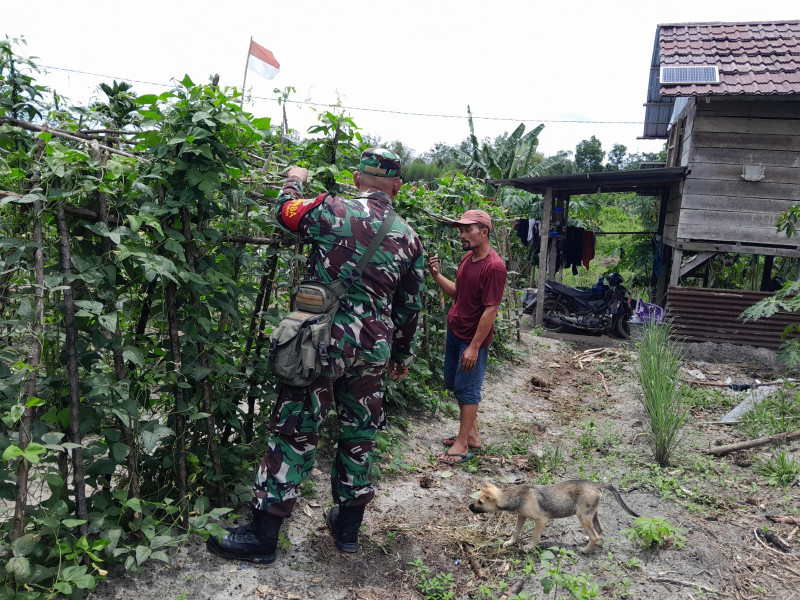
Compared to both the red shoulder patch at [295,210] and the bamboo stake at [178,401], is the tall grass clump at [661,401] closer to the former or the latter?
the red shoulder patch at [295,210]

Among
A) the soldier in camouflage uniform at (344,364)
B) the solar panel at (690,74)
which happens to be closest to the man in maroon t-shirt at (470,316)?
the soldier in camouflage uniform at (344,364)

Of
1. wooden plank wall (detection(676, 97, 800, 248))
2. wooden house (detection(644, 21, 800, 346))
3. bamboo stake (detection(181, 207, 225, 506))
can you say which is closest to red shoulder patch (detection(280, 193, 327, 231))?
bamboo stake (detection(181, 207, 225, 506))

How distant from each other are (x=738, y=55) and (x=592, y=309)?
5135 mm

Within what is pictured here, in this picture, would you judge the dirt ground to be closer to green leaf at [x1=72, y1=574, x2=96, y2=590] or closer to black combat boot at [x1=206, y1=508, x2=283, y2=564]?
black combat boot at [x1=206, y1=508, x2=283, y2=564]

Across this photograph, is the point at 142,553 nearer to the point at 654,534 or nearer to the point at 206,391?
the point at 206,391

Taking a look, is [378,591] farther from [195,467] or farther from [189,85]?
[189,85]

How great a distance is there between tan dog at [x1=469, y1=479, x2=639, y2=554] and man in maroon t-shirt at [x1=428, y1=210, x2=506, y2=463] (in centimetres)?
138

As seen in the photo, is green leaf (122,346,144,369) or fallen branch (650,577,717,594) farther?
fallen branch (650,577,717,594)

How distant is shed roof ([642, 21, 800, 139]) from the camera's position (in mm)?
9875

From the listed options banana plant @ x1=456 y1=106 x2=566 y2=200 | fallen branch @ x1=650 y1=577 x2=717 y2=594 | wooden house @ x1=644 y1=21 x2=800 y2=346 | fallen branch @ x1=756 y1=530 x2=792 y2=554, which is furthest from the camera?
banana plant @ x1=456 y1=106 x2=566 y2=200

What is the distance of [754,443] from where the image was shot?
5.32 meters

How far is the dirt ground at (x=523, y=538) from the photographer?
3189mm

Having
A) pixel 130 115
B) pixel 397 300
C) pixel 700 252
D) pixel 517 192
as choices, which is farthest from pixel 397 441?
pixel 517 192

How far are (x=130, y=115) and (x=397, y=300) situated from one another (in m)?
1.77
